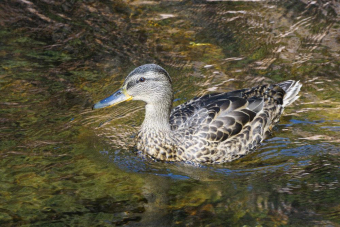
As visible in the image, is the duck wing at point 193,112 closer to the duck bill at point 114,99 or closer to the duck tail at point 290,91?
the duck bill at point 114,99

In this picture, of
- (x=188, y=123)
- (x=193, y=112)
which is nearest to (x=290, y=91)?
(x=193, y=112)

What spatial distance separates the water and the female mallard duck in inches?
9.4

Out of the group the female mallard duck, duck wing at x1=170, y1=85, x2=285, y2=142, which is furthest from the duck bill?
duck wing at x1=170, y1=85, x2=285, y2=142

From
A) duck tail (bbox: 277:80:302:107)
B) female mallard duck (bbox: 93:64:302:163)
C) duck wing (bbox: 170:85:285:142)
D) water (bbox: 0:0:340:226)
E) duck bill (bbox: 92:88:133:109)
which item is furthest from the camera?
duck tail (bbox: 277:80:302:107)

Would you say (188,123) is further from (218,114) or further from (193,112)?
(218,114)

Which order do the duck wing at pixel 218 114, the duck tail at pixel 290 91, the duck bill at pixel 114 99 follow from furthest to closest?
1. the duck tail at pixel 290 91
2. the duck wing at pixel 218 114
3. the duck bill at pixel 114 99

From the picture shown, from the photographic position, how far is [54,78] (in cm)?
1096

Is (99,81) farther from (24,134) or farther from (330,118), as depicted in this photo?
(330,118)

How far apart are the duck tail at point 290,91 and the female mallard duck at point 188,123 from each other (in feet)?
3.00

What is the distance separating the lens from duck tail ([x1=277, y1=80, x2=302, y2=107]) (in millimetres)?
10131

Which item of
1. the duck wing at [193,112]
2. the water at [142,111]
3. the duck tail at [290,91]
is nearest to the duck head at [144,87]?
the duck wing at [193,112]

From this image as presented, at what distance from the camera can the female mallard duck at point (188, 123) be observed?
8.77 m

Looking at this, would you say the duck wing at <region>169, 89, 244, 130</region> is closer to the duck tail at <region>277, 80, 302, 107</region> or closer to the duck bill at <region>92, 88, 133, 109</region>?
the duck bill at <region>92, 88, 133, 109</region>

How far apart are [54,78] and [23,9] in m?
3.28
